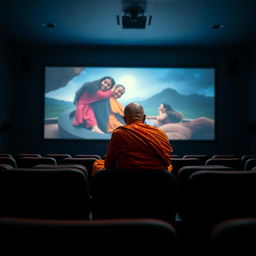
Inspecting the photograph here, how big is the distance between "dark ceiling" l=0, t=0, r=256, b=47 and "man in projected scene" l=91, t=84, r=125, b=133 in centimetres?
139

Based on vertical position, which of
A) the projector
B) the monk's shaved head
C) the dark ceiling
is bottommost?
the monk's shaved head

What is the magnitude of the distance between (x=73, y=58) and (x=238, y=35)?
13.6ft

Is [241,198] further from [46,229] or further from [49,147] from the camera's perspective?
[49,147]

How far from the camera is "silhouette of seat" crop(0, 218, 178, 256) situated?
541 millimetres

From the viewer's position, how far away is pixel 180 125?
24.7ft

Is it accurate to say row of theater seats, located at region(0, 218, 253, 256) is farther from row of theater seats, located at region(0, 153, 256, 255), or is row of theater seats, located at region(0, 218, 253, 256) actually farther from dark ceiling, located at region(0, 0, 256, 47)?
dark ceiling, located at region(0, 0, 256, 47)

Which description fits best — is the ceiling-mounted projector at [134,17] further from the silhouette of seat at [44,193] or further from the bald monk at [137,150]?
the silhouette of seat at [44,193]

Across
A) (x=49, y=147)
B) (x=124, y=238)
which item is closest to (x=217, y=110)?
(x=49, y=147)

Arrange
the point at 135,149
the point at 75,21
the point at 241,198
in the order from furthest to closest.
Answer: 1. the point at 75,21
2. the point at 135,149
3. the point at 241,198

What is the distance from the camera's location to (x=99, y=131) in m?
7.50

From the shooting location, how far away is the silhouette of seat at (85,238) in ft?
1.77

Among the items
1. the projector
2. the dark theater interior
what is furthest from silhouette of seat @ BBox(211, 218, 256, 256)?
the projector

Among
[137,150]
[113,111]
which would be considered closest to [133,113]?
[137,150]

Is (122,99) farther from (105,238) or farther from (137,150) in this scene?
(105,238)
